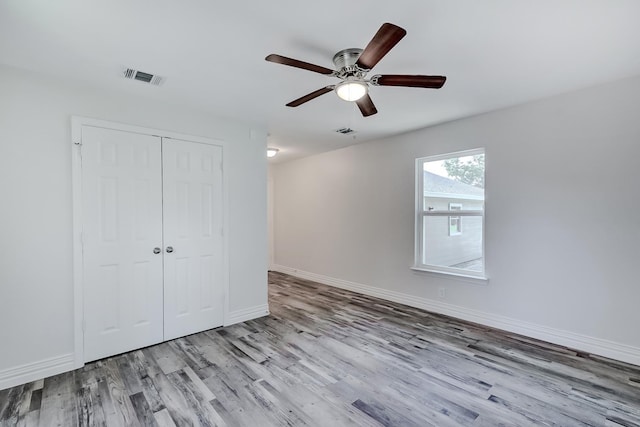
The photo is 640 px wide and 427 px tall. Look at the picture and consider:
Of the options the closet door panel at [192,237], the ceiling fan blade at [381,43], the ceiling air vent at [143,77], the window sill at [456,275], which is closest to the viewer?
the ceiling fan blade at [381,43]

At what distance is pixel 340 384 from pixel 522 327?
2.21m

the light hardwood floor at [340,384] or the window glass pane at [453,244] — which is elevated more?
the window glass pane at [453,244]

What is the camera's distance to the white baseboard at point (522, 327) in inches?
106

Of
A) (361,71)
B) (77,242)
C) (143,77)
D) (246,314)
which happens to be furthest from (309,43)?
(246,314)

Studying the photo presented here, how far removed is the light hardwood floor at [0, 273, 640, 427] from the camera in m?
1.98

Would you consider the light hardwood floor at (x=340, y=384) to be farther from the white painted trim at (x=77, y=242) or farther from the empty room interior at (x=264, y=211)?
the white painted trim at (x=77, y=242)

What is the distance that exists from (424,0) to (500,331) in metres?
3.33

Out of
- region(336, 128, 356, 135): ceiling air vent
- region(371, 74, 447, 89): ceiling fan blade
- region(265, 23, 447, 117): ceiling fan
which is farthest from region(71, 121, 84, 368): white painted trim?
region(336, 128, 356, 135): ceiling air vent

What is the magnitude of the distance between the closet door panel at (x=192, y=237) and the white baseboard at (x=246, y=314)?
122 millimetres

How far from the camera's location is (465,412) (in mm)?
2023

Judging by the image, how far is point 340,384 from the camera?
2.35 meters

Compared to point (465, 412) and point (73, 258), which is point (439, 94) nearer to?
point (465, 412)

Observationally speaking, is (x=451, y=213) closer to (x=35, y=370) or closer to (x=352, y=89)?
(x=352, y=89)

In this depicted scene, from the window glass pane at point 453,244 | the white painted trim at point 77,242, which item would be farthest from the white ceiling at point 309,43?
the window glass pane at point 453,244
